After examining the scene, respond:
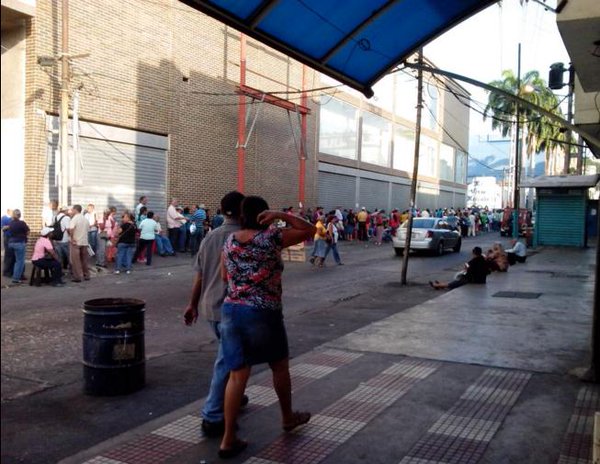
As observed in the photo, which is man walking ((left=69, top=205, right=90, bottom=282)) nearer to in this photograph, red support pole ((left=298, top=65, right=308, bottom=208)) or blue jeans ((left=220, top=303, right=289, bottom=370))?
blue jeans ((left=220, top=303, right=289, bottom=370))

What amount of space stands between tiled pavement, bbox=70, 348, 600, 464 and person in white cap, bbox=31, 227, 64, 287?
27.6ft

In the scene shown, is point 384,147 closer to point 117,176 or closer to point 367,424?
point 117,176

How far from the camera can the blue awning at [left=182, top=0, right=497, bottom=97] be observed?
16.8ft

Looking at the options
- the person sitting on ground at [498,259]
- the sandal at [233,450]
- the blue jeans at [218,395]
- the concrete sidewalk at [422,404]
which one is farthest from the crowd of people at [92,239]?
the person sitting on ground at [498,259]

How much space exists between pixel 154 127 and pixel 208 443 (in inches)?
683

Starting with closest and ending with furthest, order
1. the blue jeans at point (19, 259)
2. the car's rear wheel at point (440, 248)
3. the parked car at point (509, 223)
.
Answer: the blue jeans at point (19, 259)
the car's rear wheel at point (440, 248)
the parked car at point (509, 223)

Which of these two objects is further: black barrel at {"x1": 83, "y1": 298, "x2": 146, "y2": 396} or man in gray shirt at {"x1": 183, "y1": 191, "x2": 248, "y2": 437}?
black barrel at {"x1": 83, "y1": 298, "x2": 146, "y2": 396}

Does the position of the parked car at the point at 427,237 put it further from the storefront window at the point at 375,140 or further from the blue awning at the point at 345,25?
the blue awning at the point at 345,25

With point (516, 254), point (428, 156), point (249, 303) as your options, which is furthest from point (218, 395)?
point (428, 156)

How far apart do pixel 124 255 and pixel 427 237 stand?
12083mm

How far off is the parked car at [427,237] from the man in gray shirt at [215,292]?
18043mm

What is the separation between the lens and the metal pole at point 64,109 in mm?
15289

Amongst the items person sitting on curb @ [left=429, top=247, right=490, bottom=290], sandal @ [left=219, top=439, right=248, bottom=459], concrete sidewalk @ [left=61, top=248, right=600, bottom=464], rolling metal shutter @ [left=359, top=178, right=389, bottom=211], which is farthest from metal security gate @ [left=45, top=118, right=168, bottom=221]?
rolling metal shutter @ [left=359, top=178, right=389, bottom=211]

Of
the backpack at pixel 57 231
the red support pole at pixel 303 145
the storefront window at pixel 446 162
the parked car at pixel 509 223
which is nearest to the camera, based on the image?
the backpack at pixel 57 231
